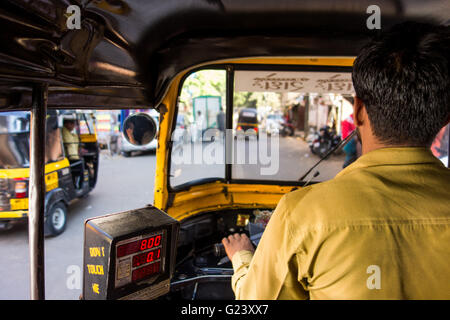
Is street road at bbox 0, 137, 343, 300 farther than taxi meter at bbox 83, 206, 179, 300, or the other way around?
street road at bbox 0, 137, 343, 300

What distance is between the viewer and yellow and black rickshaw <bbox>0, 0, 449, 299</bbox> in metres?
1.04

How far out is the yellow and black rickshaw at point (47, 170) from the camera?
4781 mm

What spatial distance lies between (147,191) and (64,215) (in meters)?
2.83

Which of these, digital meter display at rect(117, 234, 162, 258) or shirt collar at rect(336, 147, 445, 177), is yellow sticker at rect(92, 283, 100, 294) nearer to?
digital meter display at rect(117, 234, 162, 258)

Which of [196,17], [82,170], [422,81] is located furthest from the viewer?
[82,170]

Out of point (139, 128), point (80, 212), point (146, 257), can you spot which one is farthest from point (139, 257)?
point (80, 212)

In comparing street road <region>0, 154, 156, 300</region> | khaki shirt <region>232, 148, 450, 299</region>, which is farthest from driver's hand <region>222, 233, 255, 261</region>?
street road <region>0, 154, 156, 300</region>

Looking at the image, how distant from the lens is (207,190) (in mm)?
2947

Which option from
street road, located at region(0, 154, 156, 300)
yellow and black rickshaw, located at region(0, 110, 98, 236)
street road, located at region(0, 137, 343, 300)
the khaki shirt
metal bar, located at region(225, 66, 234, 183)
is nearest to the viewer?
the khaki shirt

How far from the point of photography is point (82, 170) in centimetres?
685

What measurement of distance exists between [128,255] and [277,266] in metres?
0.50

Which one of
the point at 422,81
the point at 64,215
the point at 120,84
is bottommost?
the point at 64,215

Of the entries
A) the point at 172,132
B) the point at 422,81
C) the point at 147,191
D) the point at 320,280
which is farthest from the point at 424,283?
the point at 147,191
